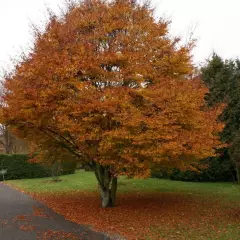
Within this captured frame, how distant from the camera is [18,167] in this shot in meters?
30.1

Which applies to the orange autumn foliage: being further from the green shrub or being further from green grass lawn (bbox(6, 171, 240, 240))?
the green shrub

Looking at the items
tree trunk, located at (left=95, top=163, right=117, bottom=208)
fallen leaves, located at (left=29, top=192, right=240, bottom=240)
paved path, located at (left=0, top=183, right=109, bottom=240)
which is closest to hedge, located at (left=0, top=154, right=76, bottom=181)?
fallen leaves, located at (left=29, top=192, right=240, bottom=240)

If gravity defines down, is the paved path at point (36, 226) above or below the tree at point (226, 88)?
below

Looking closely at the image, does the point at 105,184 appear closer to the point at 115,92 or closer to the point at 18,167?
the point at 115,92

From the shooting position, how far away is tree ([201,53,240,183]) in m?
20.0

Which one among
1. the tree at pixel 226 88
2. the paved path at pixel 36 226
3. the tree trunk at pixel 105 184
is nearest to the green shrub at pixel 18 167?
the tree at pixel 226 88

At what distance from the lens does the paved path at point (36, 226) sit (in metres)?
8.84

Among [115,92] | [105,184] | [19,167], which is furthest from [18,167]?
[115,92]

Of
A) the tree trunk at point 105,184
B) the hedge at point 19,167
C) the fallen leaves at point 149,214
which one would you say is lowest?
the fallen leaves at point 149,214

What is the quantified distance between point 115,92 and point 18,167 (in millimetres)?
22197

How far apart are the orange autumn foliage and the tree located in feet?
28.3

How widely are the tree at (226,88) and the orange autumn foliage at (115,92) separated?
28.3ft

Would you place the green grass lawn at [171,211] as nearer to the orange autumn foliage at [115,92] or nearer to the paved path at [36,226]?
the paved path at [36,226]

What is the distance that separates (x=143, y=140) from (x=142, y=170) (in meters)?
1.22
